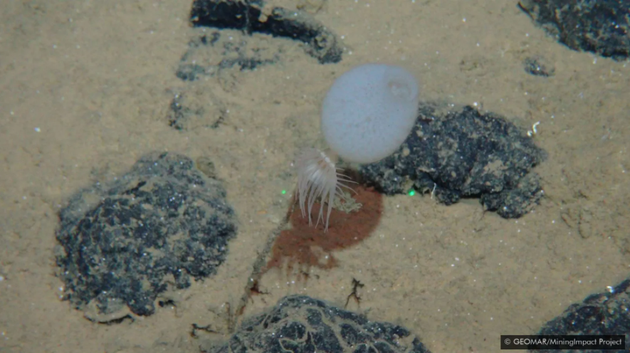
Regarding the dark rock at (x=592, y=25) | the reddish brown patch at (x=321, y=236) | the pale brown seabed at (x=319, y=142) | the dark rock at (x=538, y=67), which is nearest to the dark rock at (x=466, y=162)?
the pale brown seabed at (x=319, y=142)

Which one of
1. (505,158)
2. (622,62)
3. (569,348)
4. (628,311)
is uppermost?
(622,62)

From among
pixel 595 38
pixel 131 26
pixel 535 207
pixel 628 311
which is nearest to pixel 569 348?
pixel 628 311

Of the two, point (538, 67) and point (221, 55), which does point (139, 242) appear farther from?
point (538, 67)

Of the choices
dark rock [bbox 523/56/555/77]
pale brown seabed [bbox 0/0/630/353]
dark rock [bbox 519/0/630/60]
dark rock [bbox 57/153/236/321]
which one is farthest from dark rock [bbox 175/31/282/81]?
dark rock [bbox 519/0/630/60]

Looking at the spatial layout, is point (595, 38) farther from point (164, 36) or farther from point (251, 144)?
point (164, 36)

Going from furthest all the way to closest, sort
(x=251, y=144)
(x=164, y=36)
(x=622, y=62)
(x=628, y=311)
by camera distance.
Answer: (x=164, y=36), (x=622, y=62), (x=251, y=144), (x=628, y=311)

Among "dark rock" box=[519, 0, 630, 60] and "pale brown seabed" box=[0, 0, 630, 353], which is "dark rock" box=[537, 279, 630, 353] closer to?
"pale brown seabed" box=[0, 0, 630, 353]
